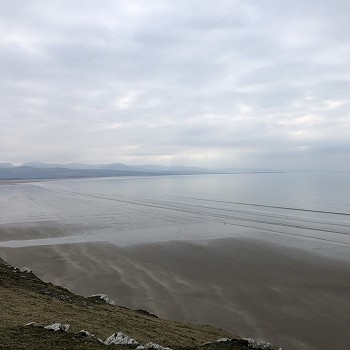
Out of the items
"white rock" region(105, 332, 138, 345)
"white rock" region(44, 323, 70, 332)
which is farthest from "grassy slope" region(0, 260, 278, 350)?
"white rock" region(105, 332, 138, 345)

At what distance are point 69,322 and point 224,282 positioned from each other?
31.1 feet

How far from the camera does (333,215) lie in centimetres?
4138

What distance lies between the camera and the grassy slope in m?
6.39

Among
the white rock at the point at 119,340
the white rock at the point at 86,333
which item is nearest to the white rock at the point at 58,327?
the white rock at the point at 86,333

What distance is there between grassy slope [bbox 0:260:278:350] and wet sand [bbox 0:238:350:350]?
8.20 ft

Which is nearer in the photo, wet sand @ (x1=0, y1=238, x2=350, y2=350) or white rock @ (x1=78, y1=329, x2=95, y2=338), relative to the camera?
white rock @ (x1=78, y1=329, x2=95, y2=338)

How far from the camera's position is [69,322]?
25.8 feet

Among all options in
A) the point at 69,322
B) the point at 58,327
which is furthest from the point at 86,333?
the point at 69,322

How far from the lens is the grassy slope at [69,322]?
639 centimetres

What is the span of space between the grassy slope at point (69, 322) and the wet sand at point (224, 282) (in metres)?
2.50

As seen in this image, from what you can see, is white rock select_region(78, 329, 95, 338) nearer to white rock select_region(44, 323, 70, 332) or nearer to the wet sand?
white rock select_region(44, 323, 70, 332)

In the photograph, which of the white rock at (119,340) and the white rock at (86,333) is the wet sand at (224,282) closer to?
the white rock at (119,340)

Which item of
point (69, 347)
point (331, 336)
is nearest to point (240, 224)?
point (331, 336)

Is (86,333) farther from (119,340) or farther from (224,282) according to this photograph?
(224,282)
